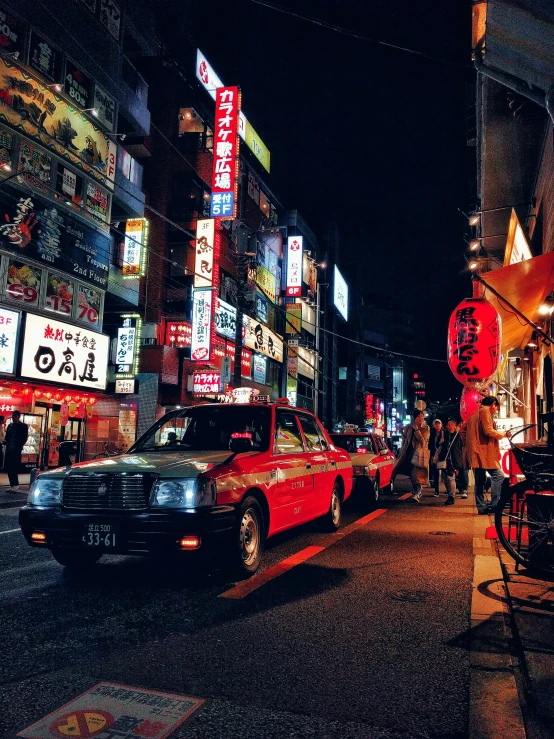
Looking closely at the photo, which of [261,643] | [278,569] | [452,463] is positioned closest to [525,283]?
[452,463]

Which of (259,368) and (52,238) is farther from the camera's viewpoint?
(259,368)

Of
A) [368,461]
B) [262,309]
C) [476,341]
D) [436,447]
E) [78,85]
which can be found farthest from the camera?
[262,309]

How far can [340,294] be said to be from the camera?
59.4 meters

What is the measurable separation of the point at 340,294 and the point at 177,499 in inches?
2201

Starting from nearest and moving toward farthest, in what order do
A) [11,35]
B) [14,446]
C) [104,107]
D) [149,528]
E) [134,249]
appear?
[149,528]
[14,446]
[11,35]
[104,107]
[134,249]

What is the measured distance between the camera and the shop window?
59.4 ft

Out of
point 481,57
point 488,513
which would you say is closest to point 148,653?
point 488,513

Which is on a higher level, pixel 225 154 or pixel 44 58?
pixel 225 154

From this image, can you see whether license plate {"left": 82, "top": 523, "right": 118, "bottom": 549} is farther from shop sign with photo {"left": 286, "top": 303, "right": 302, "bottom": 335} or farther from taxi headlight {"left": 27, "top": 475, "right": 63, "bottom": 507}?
shop sign with photo {"left": 286, "top": 303, "right": 302, "bottom": 335}

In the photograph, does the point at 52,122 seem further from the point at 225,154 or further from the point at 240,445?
the point at 240,445

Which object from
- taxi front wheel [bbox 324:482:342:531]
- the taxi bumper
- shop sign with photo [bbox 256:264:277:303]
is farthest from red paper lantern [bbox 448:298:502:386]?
shop sign with photo [bbox 256:264:277:303]

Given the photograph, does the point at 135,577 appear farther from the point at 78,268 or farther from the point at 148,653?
the point at 78,268

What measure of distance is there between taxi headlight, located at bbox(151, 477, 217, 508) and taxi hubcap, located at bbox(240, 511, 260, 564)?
2.05ft

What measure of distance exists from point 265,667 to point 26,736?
131 centimetres
